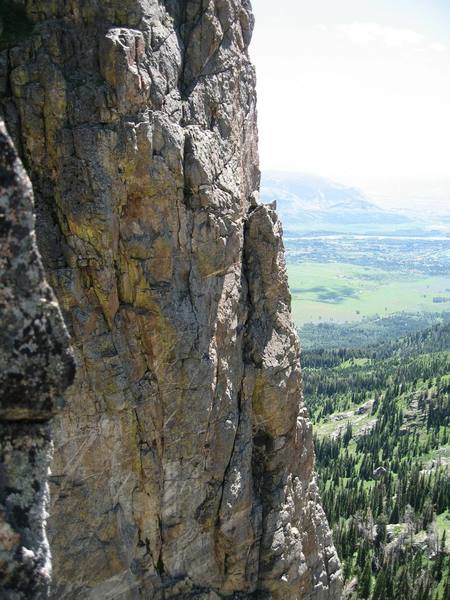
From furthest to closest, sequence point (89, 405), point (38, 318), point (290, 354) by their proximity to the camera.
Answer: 1. point (290, 354)
2. point (89, 405)
3. point (38, 318)

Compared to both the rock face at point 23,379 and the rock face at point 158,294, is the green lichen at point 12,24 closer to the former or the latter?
the rock face at point 158,294

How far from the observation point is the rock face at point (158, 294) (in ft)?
75.3

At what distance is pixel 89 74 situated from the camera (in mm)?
23109

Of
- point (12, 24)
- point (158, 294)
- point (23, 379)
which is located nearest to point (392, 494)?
point (158, 294)

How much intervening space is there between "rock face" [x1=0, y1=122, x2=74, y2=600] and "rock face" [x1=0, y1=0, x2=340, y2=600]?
13346mm

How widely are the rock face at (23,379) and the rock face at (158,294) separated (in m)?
13.3

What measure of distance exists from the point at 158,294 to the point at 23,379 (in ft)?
49.1

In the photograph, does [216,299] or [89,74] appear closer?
[89,74]

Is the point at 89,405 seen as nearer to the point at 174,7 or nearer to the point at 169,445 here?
the point at 169,445

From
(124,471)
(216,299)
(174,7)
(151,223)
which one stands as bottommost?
(124,471)

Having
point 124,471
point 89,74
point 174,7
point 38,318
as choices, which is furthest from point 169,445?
point 174,7

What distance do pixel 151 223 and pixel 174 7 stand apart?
989 centimetres

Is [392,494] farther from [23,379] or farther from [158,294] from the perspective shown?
[23,379]

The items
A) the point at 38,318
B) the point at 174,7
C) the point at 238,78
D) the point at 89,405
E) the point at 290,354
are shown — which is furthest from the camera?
the point at 290,354
